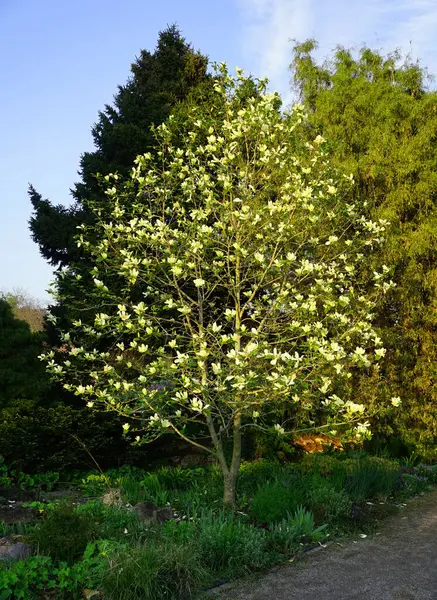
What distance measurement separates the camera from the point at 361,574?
4.71m

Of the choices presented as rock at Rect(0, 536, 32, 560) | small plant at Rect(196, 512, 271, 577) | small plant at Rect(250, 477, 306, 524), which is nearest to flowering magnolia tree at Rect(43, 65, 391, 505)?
small plant at Rect(250, 477, 306, 524)

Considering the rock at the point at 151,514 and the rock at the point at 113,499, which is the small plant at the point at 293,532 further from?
the rock at the point at 113,499

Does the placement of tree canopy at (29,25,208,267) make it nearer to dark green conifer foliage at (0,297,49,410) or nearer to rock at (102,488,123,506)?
dark green conifer foliage at (0,297,49,410)

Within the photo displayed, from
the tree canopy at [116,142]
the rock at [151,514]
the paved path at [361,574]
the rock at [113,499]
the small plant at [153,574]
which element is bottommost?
the paved path at [361,574]

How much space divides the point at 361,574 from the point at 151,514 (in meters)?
2.04

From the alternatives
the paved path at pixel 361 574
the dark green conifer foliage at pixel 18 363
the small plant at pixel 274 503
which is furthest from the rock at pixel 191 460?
the paved path at pixel 361 574

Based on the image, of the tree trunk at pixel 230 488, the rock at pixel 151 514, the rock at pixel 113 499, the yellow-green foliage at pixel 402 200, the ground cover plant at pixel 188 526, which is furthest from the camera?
the yellow-green foliage at pixel 402 200

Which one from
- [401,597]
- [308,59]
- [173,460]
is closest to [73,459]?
[173,460]

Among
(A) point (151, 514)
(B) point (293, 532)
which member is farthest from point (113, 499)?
(B) point (293, 532)

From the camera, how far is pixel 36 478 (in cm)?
812

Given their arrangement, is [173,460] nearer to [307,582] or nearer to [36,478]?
[36,478]

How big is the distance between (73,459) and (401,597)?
5.52m

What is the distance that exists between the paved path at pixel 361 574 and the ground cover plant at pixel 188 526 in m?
0.22

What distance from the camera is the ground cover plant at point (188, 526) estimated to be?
4051mm
